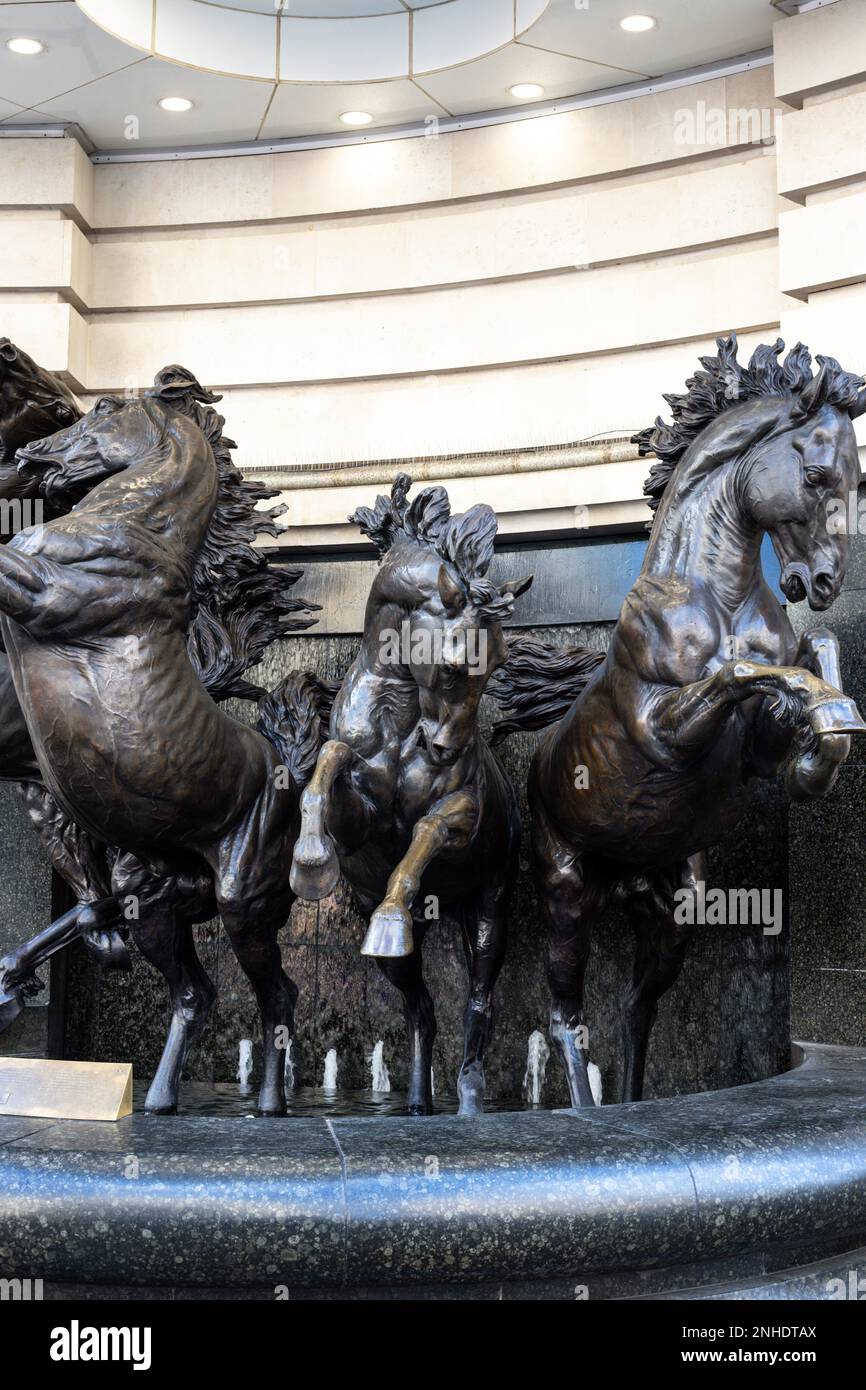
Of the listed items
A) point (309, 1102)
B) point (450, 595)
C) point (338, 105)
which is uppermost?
point (338, 105)

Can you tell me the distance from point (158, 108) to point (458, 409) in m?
2.80

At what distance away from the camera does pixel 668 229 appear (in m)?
9.28

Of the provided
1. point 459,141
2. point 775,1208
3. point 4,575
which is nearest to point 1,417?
point 4,575

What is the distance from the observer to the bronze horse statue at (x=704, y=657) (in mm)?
5582

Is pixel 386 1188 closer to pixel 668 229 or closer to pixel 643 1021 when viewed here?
pixel 643 1021

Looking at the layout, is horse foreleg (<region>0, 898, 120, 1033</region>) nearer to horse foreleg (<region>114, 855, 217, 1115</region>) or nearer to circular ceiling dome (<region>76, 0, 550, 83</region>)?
horse foreleg (<region>114, 855, 217, 1115</region>)

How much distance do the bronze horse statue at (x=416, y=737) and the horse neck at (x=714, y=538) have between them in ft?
2.08

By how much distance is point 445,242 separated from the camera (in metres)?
9.83

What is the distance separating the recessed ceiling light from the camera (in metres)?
9.03

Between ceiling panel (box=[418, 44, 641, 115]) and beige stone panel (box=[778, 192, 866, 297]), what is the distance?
5.71 ft

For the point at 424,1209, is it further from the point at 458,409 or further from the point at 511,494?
the point at 458,409

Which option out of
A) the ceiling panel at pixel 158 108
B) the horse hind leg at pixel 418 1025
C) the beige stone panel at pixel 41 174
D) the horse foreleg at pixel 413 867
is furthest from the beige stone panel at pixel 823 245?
the beige stone panel at pixel 41 174

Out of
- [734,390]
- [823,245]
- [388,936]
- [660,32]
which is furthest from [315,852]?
[660,32]

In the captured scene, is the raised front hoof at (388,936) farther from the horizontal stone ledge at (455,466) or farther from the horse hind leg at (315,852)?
the horizontal stone ledge at (455,466)
